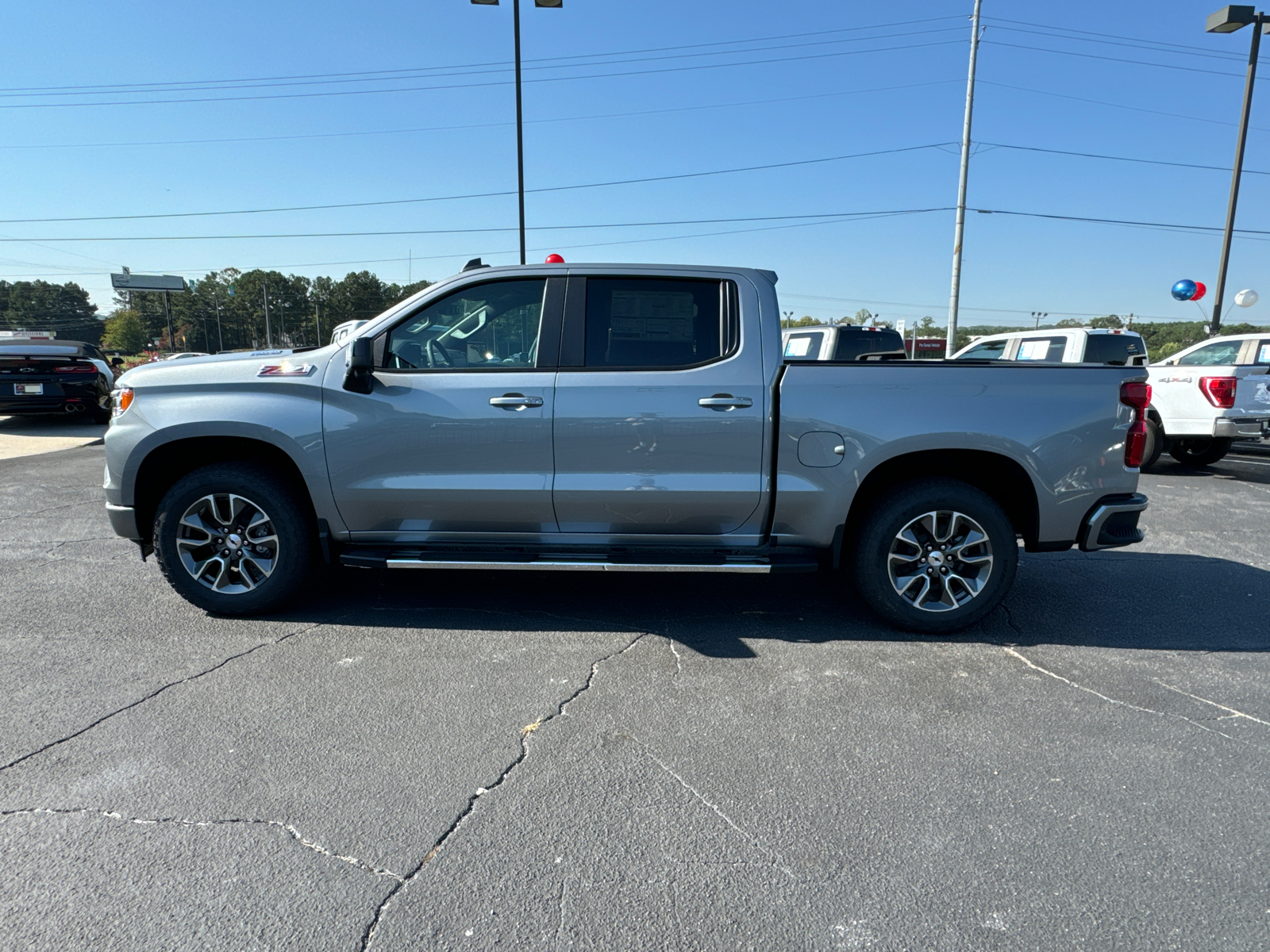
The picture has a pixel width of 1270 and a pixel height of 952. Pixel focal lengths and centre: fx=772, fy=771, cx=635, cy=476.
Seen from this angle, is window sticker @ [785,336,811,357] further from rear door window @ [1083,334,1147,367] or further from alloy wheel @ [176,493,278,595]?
alloy wheel @ [176,493,278,595]

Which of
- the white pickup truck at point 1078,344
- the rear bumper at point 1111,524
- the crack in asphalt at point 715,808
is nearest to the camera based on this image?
the crack in asphalt at point 715,808

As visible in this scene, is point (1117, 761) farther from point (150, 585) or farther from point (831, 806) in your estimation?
point (150, 585)

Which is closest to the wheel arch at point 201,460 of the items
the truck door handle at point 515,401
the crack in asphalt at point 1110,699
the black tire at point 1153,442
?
the truck door handle at point 515,401

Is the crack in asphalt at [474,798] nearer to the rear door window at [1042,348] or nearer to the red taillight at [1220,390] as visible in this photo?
the red taillight at [1220,390]

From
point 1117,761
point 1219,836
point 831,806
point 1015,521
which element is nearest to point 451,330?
Result: point 831,806

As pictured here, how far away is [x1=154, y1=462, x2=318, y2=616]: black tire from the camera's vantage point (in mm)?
4301

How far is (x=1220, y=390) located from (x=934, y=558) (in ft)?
25.6

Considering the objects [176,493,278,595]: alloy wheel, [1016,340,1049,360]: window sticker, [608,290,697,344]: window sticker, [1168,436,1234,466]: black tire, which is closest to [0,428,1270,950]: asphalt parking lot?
[176,493,278,595]: alloy wheel

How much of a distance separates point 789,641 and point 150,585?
4.15 m

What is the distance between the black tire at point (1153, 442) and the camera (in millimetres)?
10102

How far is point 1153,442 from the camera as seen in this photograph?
33.4ft

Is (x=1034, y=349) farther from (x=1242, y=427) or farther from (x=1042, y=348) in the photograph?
(x=1242, y=427)

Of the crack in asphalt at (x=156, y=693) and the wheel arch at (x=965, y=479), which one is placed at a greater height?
the wheel arch at (x=965, y=479)

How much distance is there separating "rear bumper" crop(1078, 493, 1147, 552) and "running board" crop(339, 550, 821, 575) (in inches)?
59.0
